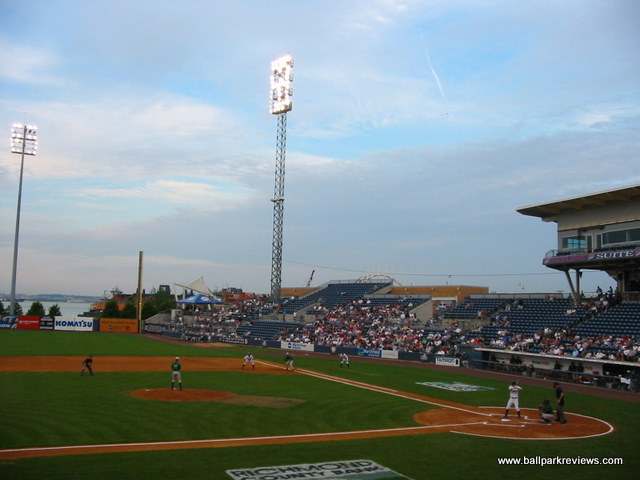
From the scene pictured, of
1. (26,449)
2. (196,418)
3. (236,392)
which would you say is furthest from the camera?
(236,392)

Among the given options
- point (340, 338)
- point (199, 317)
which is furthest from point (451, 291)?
point (199, 317)

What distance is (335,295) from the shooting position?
7394 centimetres

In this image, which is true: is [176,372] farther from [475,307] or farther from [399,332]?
[475,307]

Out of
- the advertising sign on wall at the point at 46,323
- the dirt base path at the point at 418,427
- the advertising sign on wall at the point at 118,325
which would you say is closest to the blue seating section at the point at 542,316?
the dirt base path at the point at 418,427

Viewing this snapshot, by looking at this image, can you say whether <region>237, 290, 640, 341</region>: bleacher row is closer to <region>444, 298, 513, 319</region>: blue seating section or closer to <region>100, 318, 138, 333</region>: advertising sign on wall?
<region>444, 298, 513, 319</region>: blue seating section

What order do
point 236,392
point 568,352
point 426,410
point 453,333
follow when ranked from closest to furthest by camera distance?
point 426,410
point 236,392
point 568,352
point 453,333

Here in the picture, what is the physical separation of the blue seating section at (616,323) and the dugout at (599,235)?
5.97 ft

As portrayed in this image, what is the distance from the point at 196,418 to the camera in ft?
65.1

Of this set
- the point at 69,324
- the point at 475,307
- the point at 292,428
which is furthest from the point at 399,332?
the point at 69,324

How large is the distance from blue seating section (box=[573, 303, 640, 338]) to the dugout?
1820 mm

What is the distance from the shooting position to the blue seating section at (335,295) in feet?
233

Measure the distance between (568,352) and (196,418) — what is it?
27.1 m

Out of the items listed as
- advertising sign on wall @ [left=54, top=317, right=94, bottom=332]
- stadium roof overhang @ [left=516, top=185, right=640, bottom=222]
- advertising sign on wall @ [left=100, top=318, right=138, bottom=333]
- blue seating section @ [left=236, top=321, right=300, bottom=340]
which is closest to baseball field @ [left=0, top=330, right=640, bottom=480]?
stadium roof overhang @ [left=516, top=185, right=640, bottom=222]

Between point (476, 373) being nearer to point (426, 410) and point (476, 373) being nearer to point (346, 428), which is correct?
point (426, 410)
